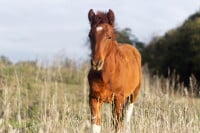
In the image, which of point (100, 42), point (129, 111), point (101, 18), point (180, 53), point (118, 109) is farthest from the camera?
point (180, 53)

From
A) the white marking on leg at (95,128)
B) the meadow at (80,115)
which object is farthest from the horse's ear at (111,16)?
the white marking on leg at (95,128)

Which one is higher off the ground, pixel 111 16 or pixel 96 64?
pixel 111 16

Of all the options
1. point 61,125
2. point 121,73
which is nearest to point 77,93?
point 121,73

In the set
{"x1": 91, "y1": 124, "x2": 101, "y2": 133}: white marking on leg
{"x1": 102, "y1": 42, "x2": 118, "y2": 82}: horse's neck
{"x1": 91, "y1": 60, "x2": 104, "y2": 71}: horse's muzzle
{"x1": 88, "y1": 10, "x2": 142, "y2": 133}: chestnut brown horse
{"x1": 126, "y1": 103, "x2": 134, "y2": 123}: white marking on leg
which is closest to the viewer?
{"x1": 91, "y1": 60, "x2": 104, "y2": 71}: horse's muzzle

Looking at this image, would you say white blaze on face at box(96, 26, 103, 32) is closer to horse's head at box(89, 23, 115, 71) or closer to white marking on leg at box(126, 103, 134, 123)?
horse's head at box(89, 23, 115, 71)

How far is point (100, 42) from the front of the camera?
7.53 metres

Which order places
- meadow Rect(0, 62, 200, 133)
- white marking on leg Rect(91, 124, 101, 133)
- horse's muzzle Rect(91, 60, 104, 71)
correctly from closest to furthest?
meadow Rect(0, 62, 200, 133) < horse's muzzle Rect(91, 60, 104, 71) < white marking on leg Rect(91, 124, 101, 133)

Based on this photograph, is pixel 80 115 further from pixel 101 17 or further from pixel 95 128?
pixel 101 17

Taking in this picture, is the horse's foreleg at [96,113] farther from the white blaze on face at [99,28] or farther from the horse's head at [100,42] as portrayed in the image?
the white blaze on face at [99,28]

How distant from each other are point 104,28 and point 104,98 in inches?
40.7

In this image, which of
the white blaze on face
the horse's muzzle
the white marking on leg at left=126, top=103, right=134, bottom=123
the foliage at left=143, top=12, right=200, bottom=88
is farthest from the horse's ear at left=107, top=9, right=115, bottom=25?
the foliage at left=143, top=12, right=200, bottom=88

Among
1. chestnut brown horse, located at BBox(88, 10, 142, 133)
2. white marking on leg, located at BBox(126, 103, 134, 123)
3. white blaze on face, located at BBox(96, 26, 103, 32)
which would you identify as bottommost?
white marking on leg, located at BBox(126, 103, 134, 123)

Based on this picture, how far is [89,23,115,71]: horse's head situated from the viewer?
7316mm

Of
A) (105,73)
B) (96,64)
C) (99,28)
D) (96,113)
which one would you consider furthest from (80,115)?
(99,28)
